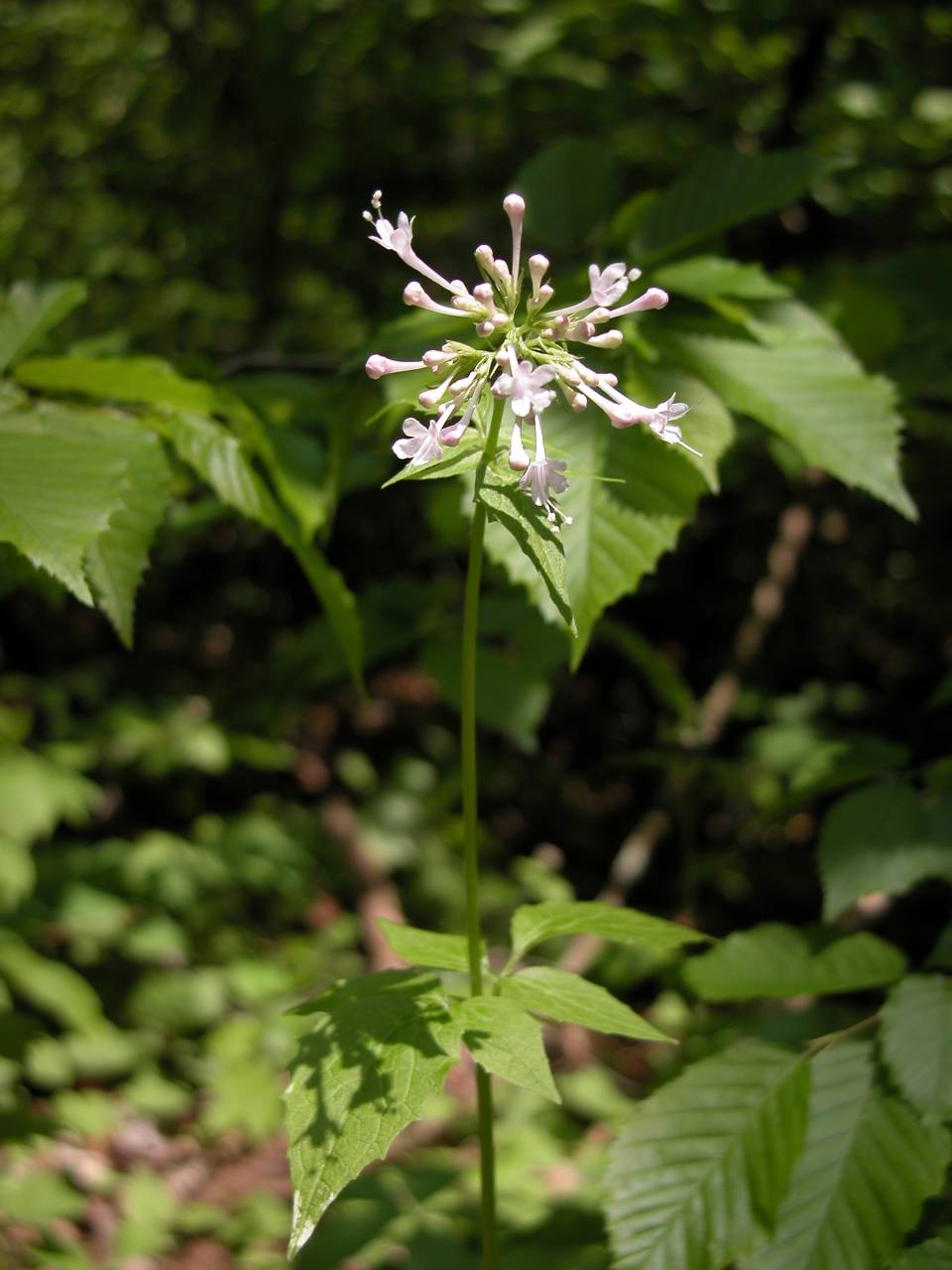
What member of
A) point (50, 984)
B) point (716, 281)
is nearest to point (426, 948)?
point (716, 281)

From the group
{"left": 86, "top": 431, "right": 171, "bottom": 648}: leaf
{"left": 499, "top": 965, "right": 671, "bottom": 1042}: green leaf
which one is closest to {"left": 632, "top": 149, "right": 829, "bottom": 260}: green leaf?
{"left": 86, "top": 431, "right": 171, "bottom": 648}: leaf

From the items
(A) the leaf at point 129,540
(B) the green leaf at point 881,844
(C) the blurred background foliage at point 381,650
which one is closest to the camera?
(A) the leaf at point 129,540

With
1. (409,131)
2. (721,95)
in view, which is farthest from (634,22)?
(409,131)

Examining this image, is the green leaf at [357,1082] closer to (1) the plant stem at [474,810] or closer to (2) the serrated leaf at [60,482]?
(1) the plant stem at [474,810]

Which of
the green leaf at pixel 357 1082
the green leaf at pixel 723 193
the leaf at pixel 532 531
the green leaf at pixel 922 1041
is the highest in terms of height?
the green leaf at pixel 723 193

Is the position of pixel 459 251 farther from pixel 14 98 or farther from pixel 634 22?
pixel 14 98

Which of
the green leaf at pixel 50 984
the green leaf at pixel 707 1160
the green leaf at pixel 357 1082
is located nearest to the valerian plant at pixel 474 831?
the green leaf at pixel 357 1082

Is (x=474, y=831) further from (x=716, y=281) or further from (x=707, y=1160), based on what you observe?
(x=716, y=281)

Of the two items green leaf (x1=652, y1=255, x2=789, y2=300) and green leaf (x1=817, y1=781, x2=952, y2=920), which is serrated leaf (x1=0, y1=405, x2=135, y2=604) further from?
green leaf (x1=817, y1=781, x2=952, y2=920)
